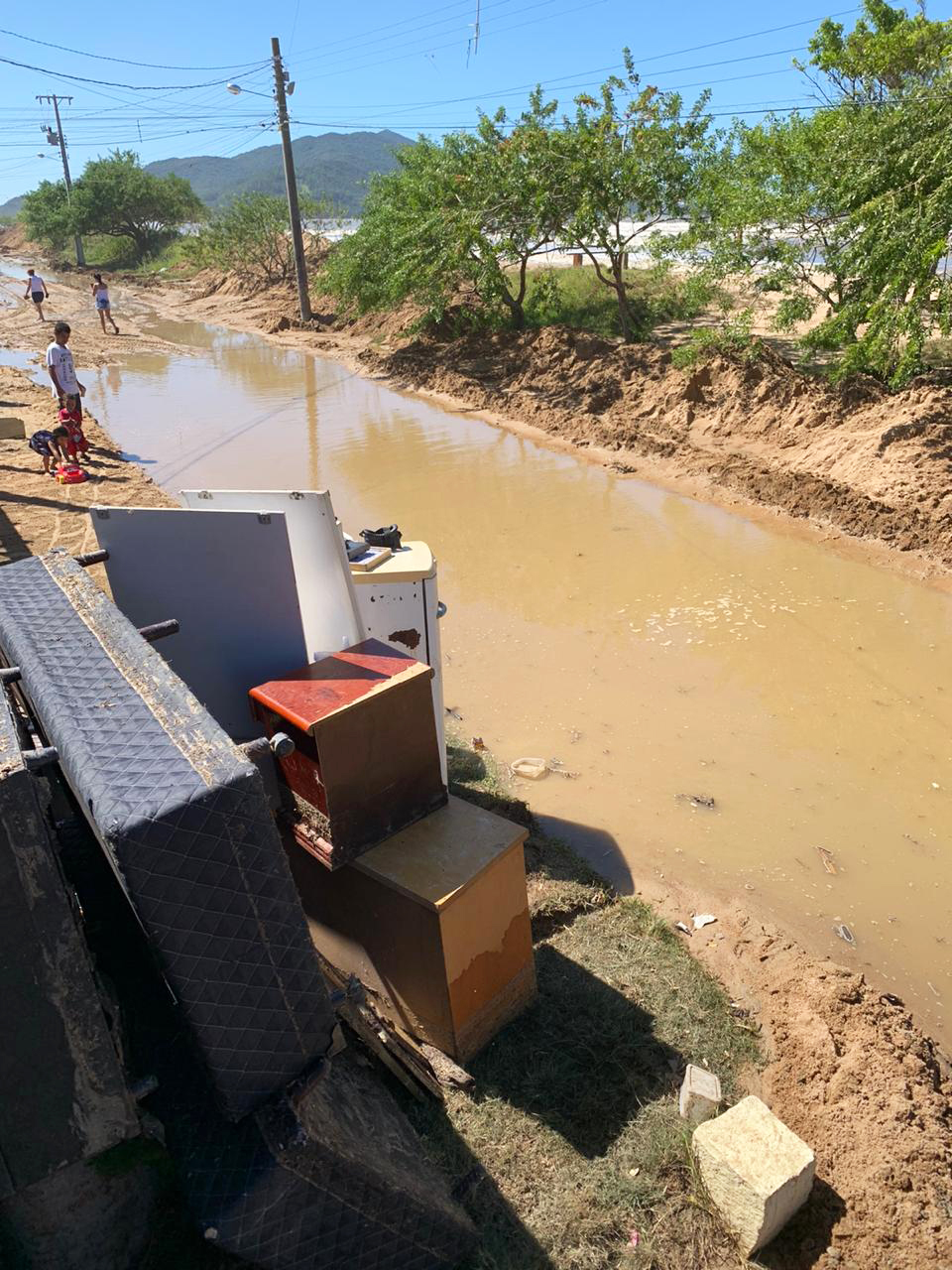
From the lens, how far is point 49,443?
11.0m

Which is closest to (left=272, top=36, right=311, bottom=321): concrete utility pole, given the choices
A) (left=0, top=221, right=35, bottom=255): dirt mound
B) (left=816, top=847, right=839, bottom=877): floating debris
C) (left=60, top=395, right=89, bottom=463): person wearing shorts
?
(left=60, top=395, right=89, bottom=463): person wearing shorts

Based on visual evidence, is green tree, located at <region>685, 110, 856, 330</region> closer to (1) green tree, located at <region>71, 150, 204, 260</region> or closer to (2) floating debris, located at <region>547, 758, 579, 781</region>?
(2) floating debris, located at <region>547, 758, 579, 781</region>

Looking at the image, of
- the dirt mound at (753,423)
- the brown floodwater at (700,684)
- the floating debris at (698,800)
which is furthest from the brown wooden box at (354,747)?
the dirt mound at (753,423)

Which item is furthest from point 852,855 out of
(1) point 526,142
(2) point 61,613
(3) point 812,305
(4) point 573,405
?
(1) point 526,142

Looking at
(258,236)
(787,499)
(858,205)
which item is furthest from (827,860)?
(258,236)

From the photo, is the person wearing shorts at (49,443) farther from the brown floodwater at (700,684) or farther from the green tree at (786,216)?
the green tree at (786,216)

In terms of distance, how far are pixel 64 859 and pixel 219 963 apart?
2.49 feet

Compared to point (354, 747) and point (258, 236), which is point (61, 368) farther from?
point (258, 236)

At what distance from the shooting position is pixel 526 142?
48.0ft

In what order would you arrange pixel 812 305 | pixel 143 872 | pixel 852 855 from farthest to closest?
pixel 812 305, pixel 852 855, pixel 143 872

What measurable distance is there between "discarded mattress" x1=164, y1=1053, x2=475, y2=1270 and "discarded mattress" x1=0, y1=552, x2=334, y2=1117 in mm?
102

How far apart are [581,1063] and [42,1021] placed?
2.16 meters

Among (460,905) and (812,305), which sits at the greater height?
(812,305)

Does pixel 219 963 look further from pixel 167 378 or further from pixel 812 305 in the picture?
pixel 167 378
